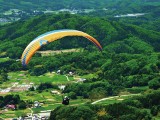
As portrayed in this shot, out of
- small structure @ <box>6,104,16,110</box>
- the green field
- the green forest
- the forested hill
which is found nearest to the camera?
the green forest

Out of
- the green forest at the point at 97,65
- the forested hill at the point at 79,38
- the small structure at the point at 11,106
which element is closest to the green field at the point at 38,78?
the green forest at the point at 97,65

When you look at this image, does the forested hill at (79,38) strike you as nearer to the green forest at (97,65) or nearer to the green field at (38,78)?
the green forest at (97,65)

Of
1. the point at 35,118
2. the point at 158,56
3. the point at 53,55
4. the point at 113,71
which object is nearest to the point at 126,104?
the point at 35,118

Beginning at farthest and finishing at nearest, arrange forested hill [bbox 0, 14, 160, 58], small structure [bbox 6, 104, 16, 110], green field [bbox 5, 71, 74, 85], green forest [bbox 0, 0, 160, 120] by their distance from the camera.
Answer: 1. forested hill [bbox 0, 14, 160, 58]
2. green field [bbox 5, 71, 74, 85]
3. small structure [bbox 6, 104, 16, 110]
4. green forest [bbox 0, 0, 160, 120]

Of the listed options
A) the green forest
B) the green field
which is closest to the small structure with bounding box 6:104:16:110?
the green forest

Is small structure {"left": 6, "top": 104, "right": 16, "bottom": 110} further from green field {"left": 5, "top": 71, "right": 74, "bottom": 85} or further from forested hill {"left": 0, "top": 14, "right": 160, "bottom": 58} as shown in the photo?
forested hill {"left": 0, "top": 14, "right": 160, "bottom": 58}

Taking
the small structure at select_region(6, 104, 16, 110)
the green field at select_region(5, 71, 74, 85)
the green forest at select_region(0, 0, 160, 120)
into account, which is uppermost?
the green forest at select_region(0, 0, 160, 120)

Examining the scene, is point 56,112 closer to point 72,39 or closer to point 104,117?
point 104,117

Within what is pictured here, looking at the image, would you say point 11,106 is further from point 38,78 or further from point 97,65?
point 97,65
